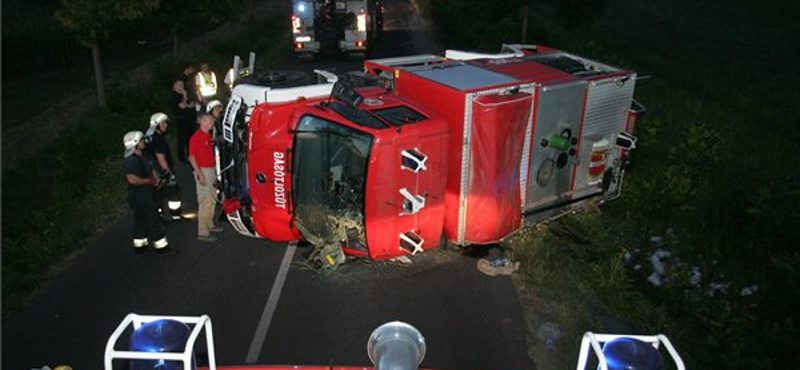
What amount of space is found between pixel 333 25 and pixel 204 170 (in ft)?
46.2

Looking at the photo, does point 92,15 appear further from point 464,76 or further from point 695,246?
point 695,246

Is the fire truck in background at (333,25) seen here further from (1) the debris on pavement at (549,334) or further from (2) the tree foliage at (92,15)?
(1) the debris on pavement at (549,334)

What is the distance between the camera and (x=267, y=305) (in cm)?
688

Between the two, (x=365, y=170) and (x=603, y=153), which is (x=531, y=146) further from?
→ (x=365, y=170)

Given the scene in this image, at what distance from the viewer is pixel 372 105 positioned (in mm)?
6930

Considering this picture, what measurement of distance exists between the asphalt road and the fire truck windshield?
2.51ft

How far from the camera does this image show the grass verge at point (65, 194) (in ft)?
24.9

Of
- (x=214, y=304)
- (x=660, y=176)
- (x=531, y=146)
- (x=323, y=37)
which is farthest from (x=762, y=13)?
(x=214, y=304)

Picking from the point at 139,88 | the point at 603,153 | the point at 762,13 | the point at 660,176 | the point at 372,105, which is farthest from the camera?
the point at 762,13

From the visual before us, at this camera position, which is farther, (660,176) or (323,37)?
(323,37)

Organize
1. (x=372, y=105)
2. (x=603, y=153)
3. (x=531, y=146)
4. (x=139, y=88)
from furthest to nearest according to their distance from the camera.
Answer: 1. (x=139, y=88)
2. (x=603, y=153)
3. (x=531, y=146)
4. (x=372, y=105)

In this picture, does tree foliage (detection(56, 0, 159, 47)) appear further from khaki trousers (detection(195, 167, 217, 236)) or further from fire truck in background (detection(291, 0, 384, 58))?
fire truck in background (detection(291, 0, 384, 58))

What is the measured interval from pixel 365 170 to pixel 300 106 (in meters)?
1.19

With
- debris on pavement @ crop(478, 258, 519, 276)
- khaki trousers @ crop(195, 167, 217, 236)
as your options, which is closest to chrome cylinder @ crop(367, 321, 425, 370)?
debris on pavement @ crop(478, 258, 519, 276)
